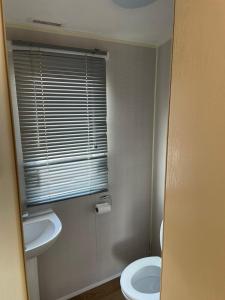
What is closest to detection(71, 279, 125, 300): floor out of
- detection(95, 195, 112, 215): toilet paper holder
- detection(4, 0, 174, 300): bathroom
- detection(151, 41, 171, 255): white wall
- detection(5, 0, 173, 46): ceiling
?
detection(4, 0, 174, 300): bathroom

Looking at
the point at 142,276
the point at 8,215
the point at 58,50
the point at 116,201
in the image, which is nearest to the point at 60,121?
the point at 58,50

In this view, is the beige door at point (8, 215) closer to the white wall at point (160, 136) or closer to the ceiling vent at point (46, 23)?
the ceiling vent at point (46, 23)

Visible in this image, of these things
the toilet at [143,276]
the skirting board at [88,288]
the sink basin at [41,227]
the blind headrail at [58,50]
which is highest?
the blind headrail at [58,50]

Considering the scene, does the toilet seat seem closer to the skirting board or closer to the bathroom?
the bathroom

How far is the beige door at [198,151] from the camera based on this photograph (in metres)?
0.59

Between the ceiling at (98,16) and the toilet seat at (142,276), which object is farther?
the toilet seat at (142,276)

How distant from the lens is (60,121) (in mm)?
1667

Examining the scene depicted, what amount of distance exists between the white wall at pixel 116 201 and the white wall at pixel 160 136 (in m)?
0.06

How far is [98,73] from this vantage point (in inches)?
69.5

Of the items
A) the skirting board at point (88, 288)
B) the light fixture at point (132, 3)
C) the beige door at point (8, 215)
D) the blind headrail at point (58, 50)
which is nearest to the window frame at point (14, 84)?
the blind headrail at point (58, 50)

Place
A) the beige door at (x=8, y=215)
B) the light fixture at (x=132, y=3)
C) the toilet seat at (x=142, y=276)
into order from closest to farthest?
the beige door at (x=8, y=215), the light fixture at (x=132, y=3), the toilet seat at (x=142, y=276)

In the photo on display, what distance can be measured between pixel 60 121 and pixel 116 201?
0.94 meters

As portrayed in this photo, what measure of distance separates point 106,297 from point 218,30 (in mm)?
2266

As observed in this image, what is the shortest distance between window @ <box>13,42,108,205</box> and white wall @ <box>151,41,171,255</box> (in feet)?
1.85
